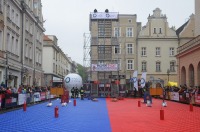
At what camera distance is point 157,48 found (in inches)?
2516

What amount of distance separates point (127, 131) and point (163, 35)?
53.0 metres

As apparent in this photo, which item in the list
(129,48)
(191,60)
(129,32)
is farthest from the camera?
(129,32)

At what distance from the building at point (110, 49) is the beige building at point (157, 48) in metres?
1.75

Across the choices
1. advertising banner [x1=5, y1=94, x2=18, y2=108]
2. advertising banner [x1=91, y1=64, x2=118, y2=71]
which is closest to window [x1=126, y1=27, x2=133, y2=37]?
advertising banner [x1=91, y1=64, x2=118, y2=71]

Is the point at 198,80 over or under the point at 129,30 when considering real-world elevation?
under

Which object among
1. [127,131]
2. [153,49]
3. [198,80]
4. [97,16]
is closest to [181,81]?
[198,80]

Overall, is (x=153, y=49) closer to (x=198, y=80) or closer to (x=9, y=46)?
(x=198, y=80)

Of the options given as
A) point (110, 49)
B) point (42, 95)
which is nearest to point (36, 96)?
point (42, 95)

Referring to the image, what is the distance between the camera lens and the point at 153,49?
63625 millimetres

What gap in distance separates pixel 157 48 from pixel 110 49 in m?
15.3

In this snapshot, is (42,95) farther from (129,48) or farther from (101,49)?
(129,48)

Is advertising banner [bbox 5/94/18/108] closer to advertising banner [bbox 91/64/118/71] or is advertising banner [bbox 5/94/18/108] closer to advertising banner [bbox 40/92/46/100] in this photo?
advertising banner [bbox 40/92/46/100]

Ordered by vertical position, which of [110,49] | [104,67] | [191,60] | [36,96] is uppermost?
[110,49]

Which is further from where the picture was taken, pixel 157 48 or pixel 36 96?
pixel 157 48
